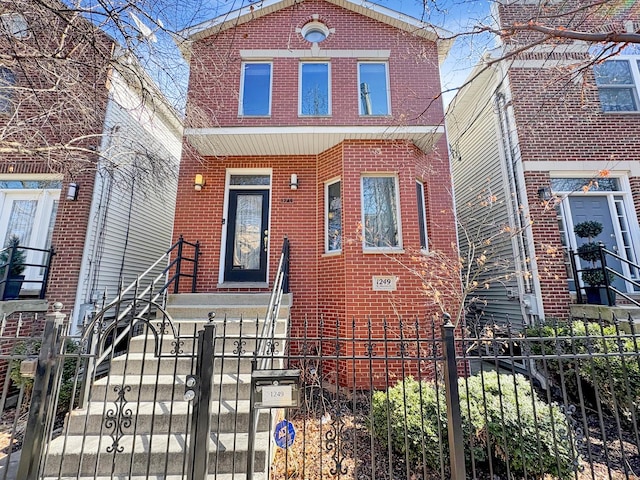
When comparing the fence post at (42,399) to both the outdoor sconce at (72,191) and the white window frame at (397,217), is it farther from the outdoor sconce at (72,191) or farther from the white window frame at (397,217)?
the white window frame at (397,217)

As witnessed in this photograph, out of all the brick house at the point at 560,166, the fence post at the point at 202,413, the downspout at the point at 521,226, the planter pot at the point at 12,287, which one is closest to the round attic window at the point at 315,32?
the brick house at the point at 560,166

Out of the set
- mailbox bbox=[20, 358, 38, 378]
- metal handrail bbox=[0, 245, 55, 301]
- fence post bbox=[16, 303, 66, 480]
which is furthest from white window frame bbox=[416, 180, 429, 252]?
metal handrail bbox=[0, 245, 55, 301]

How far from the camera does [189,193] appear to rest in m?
6.96

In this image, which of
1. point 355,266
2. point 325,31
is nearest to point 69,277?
point 355,266

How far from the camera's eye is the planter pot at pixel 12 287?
17.7 ft

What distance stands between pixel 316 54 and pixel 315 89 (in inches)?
36.2

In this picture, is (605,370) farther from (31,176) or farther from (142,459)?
(31,176)

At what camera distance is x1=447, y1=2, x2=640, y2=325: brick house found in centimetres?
655

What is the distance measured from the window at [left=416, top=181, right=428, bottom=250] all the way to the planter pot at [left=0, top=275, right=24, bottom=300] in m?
7.84

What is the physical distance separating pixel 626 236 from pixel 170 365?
954 cm

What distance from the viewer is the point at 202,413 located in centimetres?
267

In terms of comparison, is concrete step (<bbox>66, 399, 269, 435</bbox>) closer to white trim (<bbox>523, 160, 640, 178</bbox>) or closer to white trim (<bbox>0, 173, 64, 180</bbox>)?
white trim (<bbox>0, 173, 64, 180</bbox>)

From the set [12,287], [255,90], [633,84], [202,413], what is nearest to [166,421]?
[202,413]

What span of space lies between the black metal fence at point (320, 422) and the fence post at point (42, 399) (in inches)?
0.5
